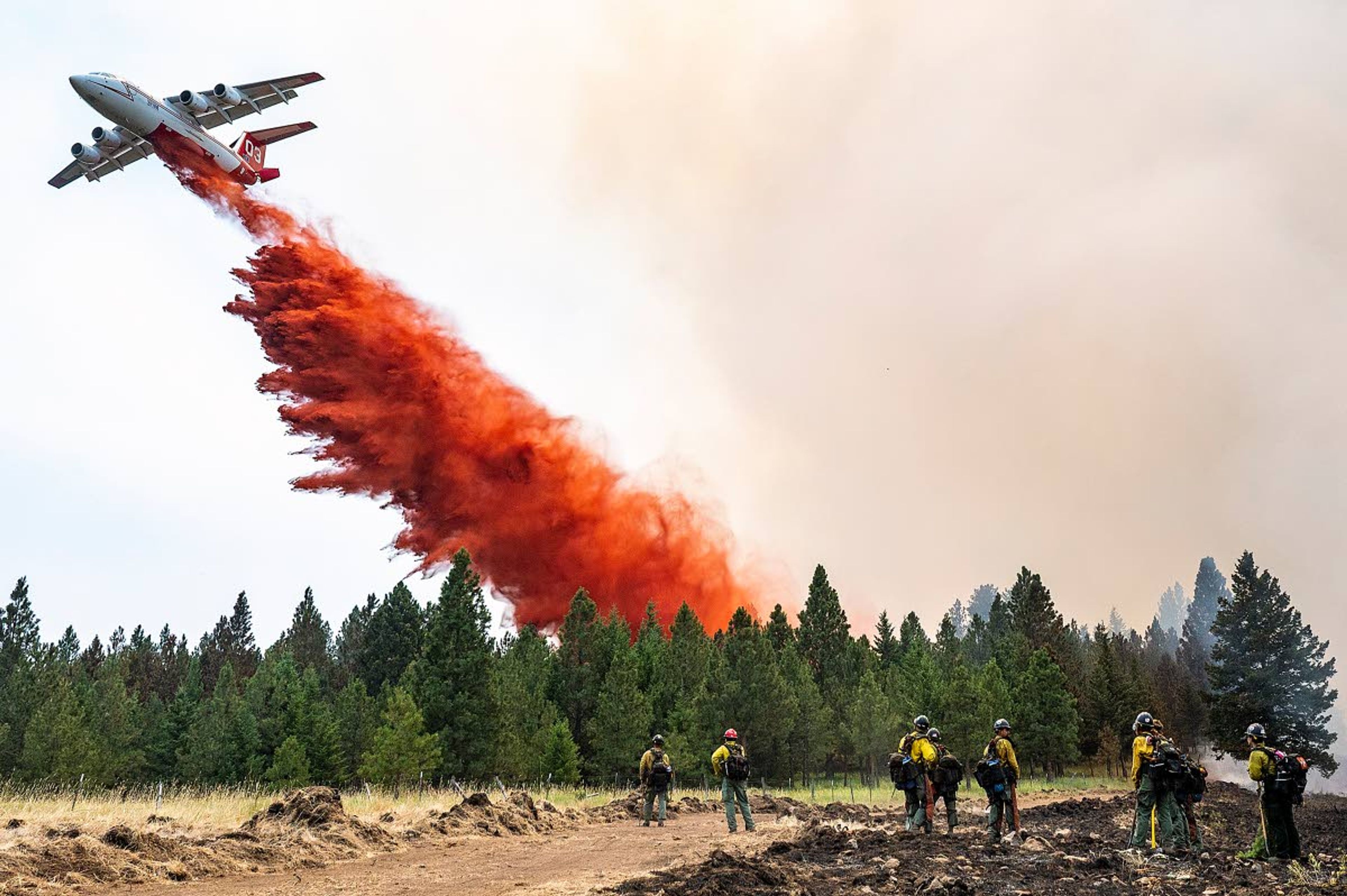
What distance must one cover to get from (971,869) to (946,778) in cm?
624

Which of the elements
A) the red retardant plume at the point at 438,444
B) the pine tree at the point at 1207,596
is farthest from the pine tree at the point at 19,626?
the pine tree at the point at 1207,596

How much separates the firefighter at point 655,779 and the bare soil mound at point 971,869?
516 cm

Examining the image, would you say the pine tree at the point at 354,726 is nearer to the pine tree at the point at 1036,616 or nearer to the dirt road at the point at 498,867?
the dirt road at the point at 498,867

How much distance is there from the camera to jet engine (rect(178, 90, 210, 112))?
3372cm

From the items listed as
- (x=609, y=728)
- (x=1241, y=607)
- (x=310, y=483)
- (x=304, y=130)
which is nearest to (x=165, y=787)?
(x=310, y=483)

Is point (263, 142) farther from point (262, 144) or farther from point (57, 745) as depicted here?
point (57, 745)

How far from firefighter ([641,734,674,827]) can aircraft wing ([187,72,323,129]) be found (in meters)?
32.4

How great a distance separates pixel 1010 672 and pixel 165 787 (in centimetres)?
6104

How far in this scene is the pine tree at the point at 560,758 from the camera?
46.2m

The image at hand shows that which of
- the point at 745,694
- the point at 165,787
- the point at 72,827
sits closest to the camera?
the point at 72,827

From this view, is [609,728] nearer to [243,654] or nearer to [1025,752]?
[1025,752]

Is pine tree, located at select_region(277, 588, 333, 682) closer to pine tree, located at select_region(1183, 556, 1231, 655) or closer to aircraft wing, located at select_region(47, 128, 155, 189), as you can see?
aircraft wing, located at select_region(47, 128, 155, 189)

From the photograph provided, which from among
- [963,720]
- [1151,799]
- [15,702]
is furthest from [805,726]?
[15,702]

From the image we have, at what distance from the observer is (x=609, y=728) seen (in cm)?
4897
